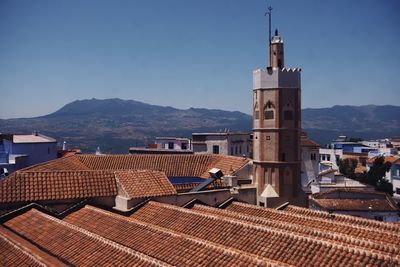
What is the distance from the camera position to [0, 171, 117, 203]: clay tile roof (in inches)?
688

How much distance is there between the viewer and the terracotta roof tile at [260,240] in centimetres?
1107

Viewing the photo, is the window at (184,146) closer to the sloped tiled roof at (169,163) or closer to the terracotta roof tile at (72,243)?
the sloped tiled roof at (169,163)

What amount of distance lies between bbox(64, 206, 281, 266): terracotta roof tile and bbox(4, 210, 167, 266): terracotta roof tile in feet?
2.89

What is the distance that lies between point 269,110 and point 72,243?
47.8 ft

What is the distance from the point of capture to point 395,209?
32.7m

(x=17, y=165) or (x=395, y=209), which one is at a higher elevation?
(x=17, y=165)

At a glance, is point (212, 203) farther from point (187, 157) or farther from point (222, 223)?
point (187, 157)

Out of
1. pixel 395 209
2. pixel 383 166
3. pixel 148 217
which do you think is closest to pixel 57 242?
pixel 148 217

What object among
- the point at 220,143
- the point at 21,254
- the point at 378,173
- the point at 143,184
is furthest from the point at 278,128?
the point at 378,173

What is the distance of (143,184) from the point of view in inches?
770

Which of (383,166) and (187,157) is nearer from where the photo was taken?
(187,157)

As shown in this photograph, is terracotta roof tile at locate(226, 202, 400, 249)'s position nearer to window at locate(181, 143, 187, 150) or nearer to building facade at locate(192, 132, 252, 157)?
building facade at locate(192, 132, 252, 157)

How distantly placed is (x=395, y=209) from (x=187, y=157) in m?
Answer: 16.4

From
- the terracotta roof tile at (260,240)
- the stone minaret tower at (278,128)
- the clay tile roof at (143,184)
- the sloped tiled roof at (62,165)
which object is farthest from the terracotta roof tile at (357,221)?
the sloped tiled roof at (62,165)
